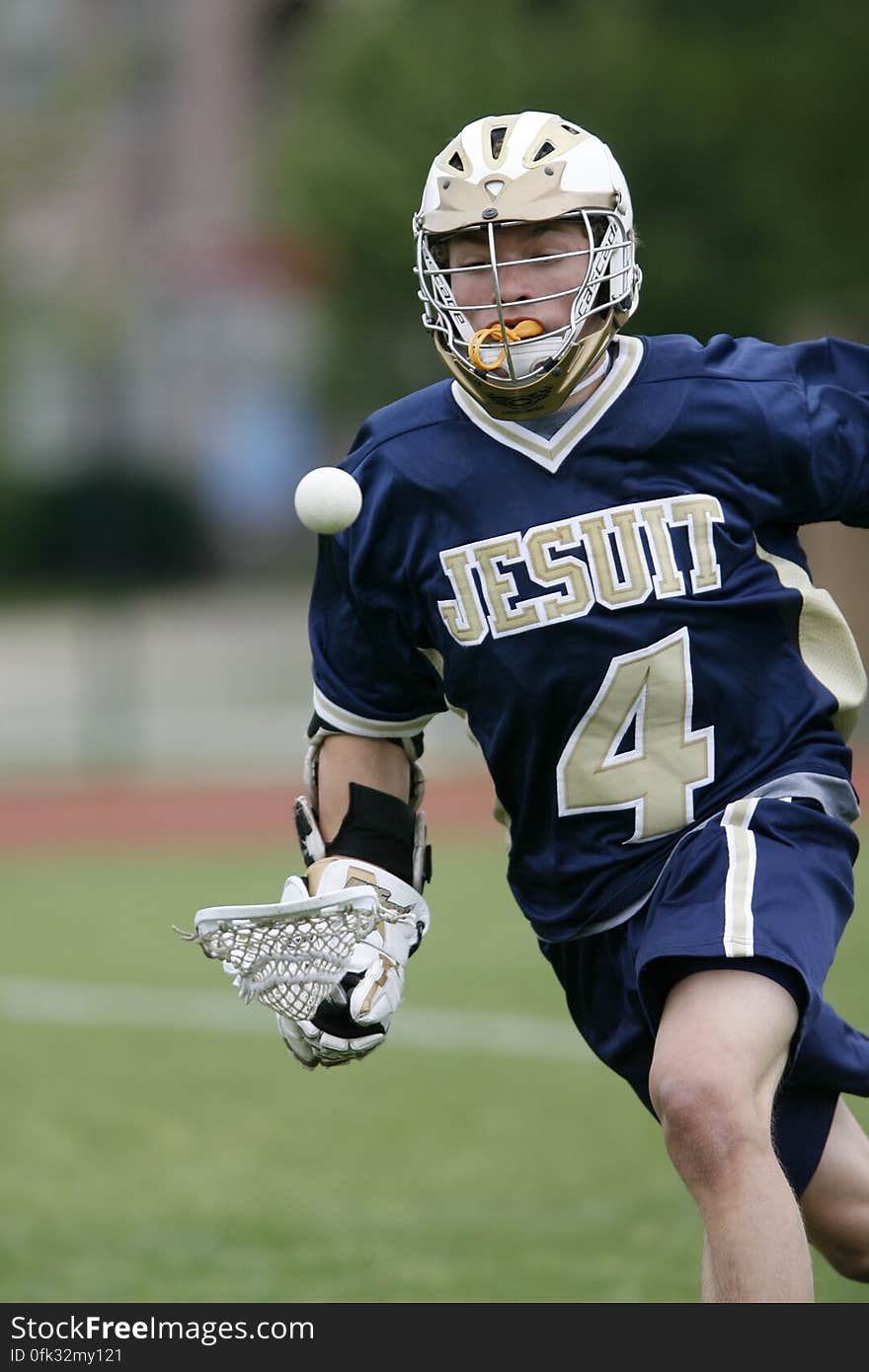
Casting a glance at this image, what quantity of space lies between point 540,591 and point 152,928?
7.63 metres

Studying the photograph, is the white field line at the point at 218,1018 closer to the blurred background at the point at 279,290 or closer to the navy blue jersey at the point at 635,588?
the navy blue jersey at the point at 635,588

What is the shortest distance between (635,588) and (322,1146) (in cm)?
388

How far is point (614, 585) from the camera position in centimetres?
359

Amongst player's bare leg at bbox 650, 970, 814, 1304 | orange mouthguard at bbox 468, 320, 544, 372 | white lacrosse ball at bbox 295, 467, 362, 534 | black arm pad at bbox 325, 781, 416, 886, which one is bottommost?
player's bare leg at bbox 650, 970, 814, 1304

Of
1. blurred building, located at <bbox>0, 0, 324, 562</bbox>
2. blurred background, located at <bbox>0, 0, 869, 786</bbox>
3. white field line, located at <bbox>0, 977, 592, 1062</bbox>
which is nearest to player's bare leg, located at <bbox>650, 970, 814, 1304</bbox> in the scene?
white field line, located at <bbox>0, 977, 592, 1062</bbox>

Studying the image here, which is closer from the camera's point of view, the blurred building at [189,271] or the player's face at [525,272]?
the player's face at [525,272]

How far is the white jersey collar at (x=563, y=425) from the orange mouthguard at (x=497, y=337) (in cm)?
16

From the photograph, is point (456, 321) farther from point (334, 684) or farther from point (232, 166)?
point (232, 166)

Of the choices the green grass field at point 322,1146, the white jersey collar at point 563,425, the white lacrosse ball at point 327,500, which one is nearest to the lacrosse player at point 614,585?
the white jersey collar at point 563,425

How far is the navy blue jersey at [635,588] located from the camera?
3604 mm

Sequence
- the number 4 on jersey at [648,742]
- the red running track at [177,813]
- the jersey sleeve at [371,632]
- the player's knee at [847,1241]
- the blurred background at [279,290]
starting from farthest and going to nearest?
the blurred background at [279,290] → the red running track at [177,813] → the player's knee at [847,1241] → the jersey sleeve at [371,632] → the number 4 on jersey at [648,742]

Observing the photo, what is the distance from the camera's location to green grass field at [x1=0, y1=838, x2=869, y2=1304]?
5.38 metres

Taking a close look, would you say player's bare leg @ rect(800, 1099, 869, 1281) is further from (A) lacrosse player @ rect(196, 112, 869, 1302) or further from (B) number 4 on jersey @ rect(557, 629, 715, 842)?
(B) number 4 on jersey @ rect(557, 629, 715, 842)

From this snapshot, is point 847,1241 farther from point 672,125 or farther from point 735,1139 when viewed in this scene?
point 672,125
